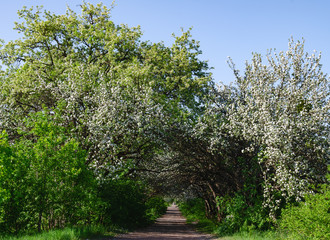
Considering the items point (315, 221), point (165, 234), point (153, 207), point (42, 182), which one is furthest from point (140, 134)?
point (153, 207)

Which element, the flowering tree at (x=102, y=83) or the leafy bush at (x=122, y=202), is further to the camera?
the leafy bush at (x=122, y=202)

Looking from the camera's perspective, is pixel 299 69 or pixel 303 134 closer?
pixel 303 134

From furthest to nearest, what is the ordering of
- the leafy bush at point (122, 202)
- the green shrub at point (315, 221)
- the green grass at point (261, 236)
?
the leafy bush at point (122, 202) < the green grass at point (261, 236) < the green shrub at point (315, 221)

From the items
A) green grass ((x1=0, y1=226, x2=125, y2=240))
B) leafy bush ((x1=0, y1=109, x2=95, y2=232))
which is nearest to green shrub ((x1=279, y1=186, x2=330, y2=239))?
green grass ((x1=0, y1=226, x2=125, y2=240))

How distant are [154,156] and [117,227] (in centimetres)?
532

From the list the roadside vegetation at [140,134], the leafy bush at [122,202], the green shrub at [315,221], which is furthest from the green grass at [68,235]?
the green shrub at [315,221]

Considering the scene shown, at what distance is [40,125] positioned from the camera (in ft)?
45.2

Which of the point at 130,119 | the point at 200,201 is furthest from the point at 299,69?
the point at 200,201

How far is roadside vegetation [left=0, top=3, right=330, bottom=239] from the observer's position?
42.3ft

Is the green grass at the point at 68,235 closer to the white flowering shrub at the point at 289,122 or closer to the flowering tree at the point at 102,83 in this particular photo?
the flowering tree at the point at 102,83

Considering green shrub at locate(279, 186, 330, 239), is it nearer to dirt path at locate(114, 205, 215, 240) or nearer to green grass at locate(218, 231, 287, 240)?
green grass at locate(218, 231, 287, 240)

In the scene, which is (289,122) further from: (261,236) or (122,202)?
(122,202)

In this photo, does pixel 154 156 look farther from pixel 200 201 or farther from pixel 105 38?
pixel 200 201

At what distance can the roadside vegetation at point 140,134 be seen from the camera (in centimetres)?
1290
